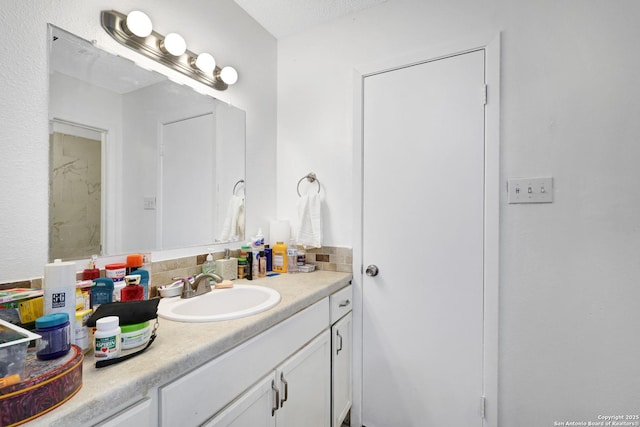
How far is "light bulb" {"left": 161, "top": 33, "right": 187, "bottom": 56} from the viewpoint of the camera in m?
1.26

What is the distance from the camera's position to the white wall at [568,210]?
1.14 m

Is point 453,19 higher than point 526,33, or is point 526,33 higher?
point 453,19

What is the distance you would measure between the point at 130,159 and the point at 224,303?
28.6 inches

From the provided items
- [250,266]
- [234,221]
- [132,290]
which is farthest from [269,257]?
[132,290]

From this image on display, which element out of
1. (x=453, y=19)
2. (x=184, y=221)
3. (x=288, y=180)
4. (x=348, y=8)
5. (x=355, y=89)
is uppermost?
(x=348, y=8)

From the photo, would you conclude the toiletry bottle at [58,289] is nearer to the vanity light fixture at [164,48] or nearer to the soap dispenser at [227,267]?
the soap dispenser at [227,267]

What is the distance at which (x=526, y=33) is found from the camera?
1287 millimetres

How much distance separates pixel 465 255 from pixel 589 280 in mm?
460

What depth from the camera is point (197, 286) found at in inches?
48.9

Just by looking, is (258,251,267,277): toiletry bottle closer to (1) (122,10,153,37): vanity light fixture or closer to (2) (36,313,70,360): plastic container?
(2) (36,313,70,360): plastic container

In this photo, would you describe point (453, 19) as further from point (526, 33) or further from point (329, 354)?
point (329, 354)

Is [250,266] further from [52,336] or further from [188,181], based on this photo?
[52,336]

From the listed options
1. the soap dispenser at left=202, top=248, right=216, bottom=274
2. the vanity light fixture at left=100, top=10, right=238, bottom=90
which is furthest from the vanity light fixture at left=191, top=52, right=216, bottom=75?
the soap dispenser at left=202, top=248, right=216, bottom=274

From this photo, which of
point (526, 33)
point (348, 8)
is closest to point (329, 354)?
point (526, 33)
